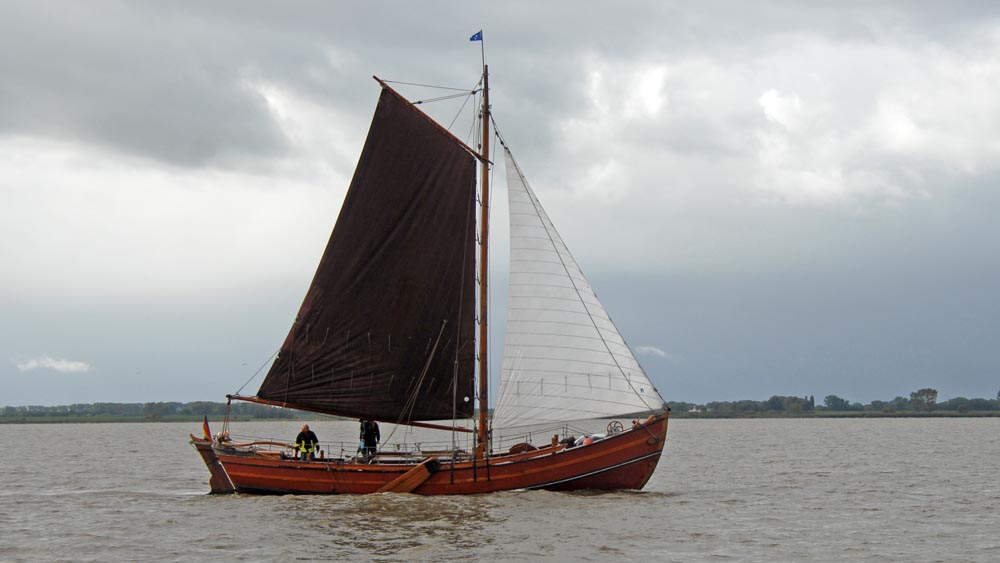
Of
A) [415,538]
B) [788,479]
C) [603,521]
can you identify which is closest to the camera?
[415,538]

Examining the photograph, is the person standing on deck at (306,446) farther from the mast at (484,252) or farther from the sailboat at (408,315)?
the mast at (484,252)

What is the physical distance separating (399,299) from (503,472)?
7489mm

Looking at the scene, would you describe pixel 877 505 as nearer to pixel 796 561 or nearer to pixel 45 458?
pixel 796 561

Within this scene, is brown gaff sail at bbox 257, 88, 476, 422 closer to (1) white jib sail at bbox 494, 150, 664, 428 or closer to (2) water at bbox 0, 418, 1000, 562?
(1) white jib sail at bbox 494, 150, 664, 428

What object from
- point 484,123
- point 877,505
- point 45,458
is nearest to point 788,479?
point 877,505

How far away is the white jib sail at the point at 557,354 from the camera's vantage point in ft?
116

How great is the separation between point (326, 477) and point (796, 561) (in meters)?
17.1

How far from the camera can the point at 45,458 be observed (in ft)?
249

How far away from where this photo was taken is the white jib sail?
35375mm

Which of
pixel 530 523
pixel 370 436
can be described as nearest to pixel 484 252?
pixel 370 436

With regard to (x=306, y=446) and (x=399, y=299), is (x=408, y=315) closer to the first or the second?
(x=399, y=299)

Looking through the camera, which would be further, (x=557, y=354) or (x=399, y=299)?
(x=399, y=299)

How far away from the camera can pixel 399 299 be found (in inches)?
1481

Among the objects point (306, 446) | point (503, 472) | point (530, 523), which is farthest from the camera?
point (306, 446)
